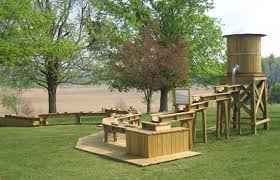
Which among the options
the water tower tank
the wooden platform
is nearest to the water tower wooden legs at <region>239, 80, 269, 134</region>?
the water tower tank

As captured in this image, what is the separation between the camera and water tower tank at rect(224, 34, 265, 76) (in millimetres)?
16719

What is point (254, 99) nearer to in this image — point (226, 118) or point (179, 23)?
point (226, 118)

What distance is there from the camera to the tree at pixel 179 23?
34.7 m

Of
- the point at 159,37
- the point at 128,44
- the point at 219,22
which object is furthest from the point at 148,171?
the point at 219,22

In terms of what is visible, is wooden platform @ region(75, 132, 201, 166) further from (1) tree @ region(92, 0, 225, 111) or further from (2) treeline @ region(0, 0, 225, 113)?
(1) tree @ region(92, 0, 225, 111)

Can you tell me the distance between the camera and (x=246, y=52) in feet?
55.1

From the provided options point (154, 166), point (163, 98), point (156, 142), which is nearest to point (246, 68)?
point (156, 142)

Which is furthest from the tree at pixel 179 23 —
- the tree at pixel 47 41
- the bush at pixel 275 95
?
the bush at pixel 275 95

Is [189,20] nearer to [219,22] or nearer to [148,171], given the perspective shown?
[219,22]

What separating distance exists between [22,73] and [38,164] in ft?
67.3

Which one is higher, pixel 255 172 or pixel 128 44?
pixel 128 44

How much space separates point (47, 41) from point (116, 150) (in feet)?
48.6

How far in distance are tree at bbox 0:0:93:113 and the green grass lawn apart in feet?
31.6

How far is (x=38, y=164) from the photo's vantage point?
11828mm
